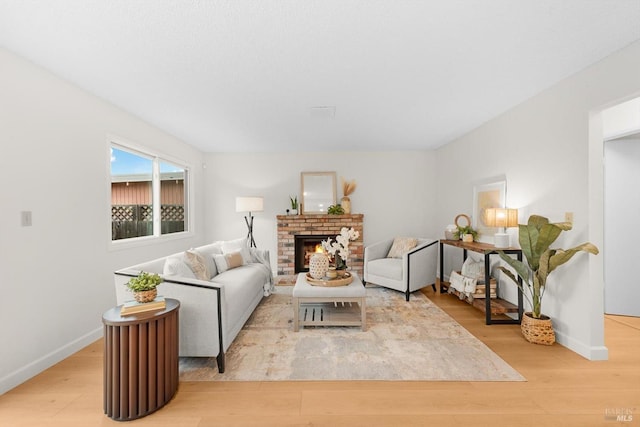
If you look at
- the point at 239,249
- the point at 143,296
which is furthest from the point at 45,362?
the point at 239,249

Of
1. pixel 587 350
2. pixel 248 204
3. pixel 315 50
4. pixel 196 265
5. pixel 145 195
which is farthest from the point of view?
pixel 248 204

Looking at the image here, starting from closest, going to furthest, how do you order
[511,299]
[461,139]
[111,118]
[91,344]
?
[91,344] < [111,118] < [511,299] < [461,139]

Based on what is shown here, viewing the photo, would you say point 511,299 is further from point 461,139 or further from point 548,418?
point 461,139

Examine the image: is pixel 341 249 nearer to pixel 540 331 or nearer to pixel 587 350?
pixel 540 331

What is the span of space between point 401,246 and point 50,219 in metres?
4.52

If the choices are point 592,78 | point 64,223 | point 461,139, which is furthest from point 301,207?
point 592,78

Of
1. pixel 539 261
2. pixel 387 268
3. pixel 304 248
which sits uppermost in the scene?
pixel 539 261

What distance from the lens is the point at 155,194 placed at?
4.49 meters

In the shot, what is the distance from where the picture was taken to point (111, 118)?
3.38 meters

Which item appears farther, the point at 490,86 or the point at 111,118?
the point at 111,118

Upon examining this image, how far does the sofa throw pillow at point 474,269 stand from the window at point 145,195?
459 centimetres

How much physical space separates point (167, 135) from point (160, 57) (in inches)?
100

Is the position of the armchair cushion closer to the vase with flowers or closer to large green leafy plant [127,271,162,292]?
the vase with flowers

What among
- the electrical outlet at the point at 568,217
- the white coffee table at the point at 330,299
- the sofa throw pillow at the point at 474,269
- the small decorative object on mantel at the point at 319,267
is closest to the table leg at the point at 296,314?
the white coffee table at the point at 330,299
